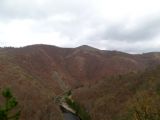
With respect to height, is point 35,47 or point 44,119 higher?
point 35,47

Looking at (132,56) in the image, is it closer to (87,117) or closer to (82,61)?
(82,61)

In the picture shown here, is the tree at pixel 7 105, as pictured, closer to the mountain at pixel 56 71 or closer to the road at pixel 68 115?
the mountain at pixel 56 71

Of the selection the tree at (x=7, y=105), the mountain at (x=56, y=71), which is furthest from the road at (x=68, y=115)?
the tree at (x=7, y=105)

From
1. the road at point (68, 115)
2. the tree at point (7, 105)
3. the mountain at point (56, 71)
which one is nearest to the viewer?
the tree at point (7, 105)

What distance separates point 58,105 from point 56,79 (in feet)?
144

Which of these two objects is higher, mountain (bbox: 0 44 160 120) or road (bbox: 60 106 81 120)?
mountain (bbox: 0 44 160 120)

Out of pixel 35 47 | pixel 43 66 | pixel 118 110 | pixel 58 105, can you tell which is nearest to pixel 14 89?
pixel 58 105

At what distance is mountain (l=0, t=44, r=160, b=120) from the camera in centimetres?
7699

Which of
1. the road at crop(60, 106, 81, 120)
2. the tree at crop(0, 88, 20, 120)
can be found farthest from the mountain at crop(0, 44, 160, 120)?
the tree at crop(0, 88, 20, 120)

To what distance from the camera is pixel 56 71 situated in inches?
Result: 5133

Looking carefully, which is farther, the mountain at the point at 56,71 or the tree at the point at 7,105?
the mountain at the point at 56,71

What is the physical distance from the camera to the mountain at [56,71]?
253 ft

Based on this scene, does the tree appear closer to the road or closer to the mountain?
the mountain

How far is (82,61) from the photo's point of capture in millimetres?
145375
